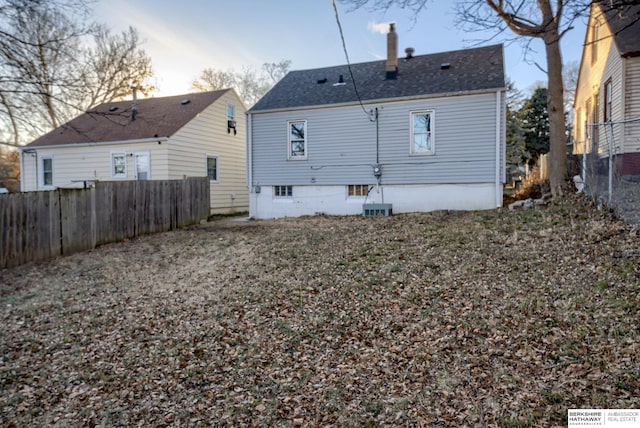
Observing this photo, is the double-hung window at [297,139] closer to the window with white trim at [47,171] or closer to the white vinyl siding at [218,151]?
the white vinyl siding at [218,151]

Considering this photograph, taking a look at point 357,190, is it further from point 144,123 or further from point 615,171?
point 144,123

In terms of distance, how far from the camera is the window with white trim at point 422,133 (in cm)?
1230

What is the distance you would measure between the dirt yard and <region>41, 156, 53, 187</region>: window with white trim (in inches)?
472

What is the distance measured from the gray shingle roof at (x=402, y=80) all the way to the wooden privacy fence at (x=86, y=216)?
15.8ft

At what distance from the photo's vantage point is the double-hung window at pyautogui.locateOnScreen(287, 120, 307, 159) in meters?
13.9

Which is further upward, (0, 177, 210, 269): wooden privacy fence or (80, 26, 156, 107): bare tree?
(80, 26, 156, 107): bare tree

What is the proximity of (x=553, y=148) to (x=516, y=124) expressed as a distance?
41.6ft

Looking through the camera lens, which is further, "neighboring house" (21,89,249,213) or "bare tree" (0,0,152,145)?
"neighboring house" (21,89,249,213)

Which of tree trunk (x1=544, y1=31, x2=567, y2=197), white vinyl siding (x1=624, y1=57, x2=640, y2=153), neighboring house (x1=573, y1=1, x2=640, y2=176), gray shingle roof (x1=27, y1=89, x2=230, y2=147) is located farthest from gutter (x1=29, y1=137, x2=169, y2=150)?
white vinyl siding (x1=624, y1=57, x2=640, y2=153)

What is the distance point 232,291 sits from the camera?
238 inches

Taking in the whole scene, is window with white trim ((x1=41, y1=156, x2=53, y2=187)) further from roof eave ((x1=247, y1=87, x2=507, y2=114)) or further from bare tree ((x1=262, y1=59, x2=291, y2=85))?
bare tree ((x1=262, y1=59, x2=291, y2=85))

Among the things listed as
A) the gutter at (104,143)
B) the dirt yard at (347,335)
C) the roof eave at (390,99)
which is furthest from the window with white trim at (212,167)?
the dirt yard at (347,335)

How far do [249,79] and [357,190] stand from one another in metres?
22.2

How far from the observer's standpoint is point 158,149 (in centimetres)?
1545
